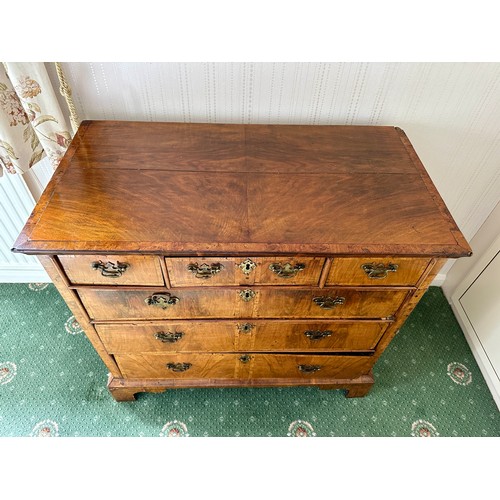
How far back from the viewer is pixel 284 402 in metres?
1.48

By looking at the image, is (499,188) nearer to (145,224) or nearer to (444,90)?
(444,90)

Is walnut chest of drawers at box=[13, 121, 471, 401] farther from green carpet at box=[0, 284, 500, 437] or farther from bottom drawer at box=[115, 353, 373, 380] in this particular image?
green carpet at box=[0, 284, 500, 437]

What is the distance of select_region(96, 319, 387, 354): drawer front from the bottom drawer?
5 cm

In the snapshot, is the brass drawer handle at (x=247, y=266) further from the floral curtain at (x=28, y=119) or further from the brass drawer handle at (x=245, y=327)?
the floral curtain at (x=28, y=119)

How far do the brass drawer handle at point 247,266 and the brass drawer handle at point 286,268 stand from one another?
0.15ft

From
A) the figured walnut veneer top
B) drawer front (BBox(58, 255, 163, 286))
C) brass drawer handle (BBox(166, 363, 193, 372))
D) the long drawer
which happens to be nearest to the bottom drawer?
brass drawer handle (BBox(166, 363, 193, 372))

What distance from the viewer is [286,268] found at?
3.02ft

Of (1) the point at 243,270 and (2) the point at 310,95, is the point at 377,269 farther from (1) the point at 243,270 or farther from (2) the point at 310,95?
(2) the point at 310,95

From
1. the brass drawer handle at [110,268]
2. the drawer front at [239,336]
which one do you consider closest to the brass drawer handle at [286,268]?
the drawer front at [239,336]

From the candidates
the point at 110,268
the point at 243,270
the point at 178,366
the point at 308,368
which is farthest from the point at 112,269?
the point at 308,368

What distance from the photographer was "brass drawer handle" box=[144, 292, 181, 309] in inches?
39.1

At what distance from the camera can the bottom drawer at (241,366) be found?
4.14 feet

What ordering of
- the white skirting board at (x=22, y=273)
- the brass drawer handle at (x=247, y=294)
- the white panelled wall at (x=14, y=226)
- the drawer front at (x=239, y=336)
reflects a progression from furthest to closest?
the white skirting board at (x=22, y=273) < the white panelled wall at (x=14, y=226) < the drawer front at (x=239, y=336) < the brass drawer handle at (x=247, y=294)
